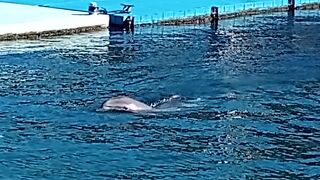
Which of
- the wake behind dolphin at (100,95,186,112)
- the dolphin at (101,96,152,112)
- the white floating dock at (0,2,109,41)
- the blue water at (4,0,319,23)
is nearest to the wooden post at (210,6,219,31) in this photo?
the blue water at (4,0,319,23)

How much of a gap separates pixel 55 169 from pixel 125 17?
1524cm

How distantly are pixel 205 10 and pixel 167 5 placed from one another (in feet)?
5.57

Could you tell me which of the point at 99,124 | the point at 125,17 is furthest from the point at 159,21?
the point at 99,124

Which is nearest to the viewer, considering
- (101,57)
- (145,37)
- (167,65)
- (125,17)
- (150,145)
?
(150,145)

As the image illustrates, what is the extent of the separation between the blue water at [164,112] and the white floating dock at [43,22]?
926 millimetres

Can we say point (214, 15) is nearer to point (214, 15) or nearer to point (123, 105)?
point (214, 15)

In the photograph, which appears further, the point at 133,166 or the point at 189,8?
the point at 189,8

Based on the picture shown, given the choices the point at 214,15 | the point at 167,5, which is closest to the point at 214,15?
the point at 214,15

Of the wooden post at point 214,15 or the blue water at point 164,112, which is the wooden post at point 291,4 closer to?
the wooden post at point 214,15

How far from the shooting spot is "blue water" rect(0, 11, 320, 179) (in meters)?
10.5

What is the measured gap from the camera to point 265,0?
30688 millimetres

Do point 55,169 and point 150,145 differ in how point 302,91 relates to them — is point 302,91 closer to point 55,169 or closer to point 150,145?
point 150,145

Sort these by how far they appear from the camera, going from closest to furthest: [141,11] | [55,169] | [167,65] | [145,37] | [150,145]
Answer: [55,169], [150,145], [167,65], [145,37], [141,11]

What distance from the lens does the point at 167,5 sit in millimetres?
28734
